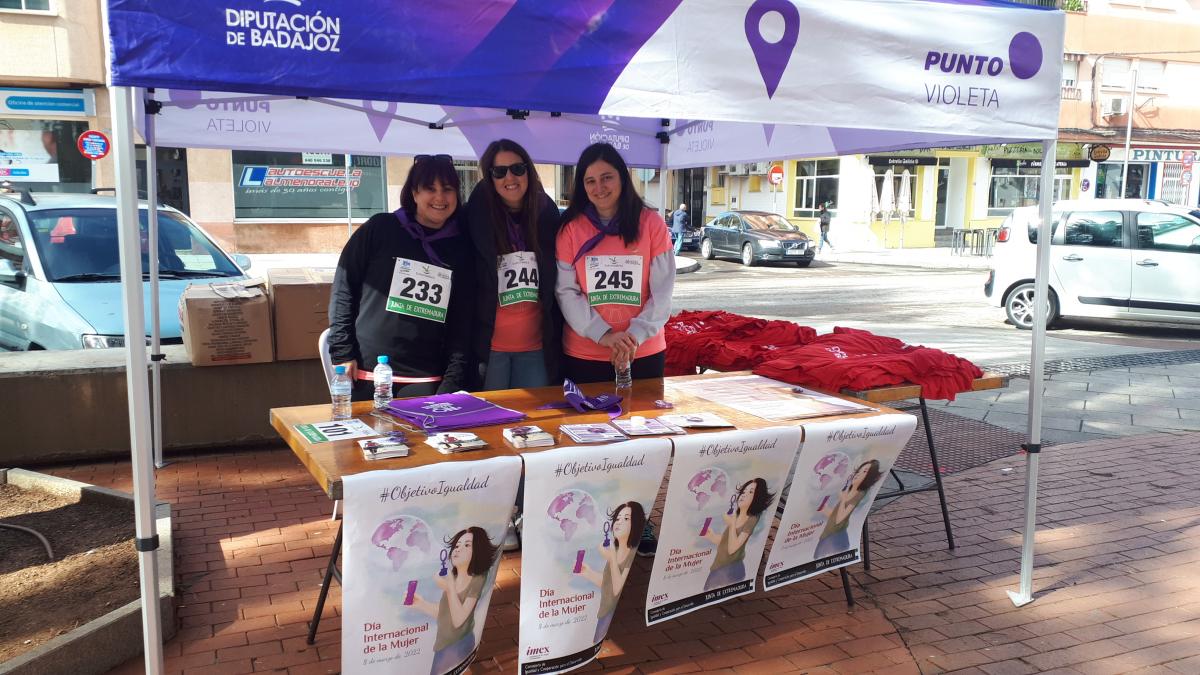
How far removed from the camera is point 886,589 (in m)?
4.07

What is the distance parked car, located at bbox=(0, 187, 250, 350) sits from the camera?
6176 mm

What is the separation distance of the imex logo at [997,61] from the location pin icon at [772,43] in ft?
2.14

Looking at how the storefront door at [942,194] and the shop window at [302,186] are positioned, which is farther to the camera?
the storefront door at [942,194]

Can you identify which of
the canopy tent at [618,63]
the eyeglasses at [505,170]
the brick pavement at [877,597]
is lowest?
the brick pavement at [877,597]

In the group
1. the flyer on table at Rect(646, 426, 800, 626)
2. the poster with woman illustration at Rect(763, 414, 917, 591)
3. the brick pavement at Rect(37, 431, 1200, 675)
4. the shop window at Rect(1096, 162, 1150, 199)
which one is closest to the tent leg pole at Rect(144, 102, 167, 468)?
the brick pavement at Rect(37, 431, 1200, 675)

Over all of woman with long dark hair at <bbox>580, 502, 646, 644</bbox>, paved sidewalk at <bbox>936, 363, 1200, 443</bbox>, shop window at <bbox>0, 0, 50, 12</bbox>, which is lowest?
paved sidewalk at <bbox>936, 363, 1200, 443</bbox>

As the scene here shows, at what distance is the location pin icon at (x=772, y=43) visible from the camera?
3.28 metres

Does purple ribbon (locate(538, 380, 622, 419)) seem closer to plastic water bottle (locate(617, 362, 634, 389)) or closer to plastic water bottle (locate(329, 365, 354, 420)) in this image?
plastic water bottle (locate(617, 362, 634, 389))

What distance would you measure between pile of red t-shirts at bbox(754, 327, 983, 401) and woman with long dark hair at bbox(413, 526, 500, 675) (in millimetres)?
1977

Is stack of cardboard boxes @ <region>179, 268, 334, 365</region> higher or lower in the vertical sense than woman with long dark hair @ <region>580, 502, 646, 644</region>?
higher

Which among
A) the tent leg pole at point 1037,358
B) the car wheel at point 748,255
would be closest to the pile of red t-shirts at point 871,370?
the tent leg pole at point 1037,358

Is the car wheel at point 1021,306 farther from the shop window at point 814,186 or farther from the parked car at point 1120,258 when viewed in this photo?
the shop window at point 814,186

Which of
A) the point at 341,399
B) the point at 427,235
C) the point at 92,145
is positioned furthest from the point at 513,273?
the point at 92,145

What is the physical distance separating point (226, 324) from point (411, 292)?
7.82 ft
